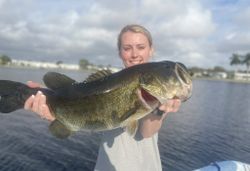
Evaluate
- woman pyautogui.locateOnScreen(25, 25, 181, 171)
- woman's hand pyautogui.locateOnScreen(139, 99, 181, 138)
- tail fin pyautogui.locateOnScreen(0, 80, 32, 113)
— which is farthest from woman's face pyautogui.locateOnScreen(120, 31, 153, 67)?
tail fin pyautogui.locateOnScreen(0, 80, 32, 113)

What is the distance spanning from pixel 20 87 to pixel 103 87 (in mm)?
1235

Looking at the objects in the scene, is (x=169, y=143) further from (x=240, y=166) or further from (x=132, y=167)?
(x=132, y=167)

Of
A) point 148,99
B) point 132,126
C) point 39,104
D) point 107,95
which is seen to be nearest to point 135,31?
point 107,95

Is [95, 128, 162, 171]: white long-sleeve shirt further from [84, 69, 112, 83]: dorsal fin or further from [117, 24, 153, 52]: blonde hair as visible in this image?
[117, 24, 153, 52]: blonde hair

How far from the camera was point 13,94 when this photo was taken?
16.0 feet

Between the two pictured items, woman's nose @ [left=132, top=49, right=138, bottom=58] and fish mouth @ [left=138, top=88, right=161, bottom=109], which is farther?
woman's nose @ [left=132, top=49, right=138, bottom=58]

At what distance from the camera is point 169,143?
2139 cm

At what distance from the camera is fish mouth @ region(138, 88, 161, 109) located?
423 centimetres

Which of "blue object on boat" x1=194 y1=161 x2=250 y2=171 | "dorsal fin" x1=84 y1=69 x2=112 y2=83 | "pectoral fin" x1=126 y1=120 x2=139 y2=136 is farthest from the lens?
"blue object on boat" x1=194 y1=161 x2=250 y2=171

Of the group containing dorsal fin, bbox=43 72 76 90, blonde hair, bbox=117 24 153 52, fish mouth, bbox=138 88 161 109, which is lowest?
fish mouth, bbox=138 88 161 109

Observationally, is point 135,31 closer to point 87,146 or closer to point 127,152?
point 127,152

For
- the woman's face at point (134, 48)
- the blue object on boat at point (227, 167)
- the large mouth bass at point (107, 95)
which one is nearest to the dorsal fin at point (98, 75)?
the large mouth bass at point (107, 95)

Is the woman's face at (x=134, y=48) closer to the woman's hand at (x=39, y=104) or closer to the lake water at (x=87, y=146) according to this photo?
the woman's hand at (x=39, y=104)

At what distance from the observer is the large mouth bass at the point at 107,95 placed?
13.7 ft
